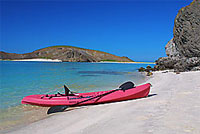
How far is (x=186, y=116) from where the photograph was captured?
4.03 metres

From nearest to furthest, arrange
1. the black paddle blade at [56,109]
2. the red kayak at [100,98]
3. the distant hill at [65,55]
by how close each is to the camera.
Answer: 1. the black paddle blade at [56,109]
2. the red kayak at [100,98]
3. the distant hill at [65,55]

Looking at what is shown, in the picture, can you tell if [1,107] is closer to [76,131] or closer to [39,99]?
[39,99]

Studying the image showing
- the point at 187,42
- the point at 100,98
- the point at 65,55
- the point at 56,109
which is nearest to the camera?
the point at 56,109

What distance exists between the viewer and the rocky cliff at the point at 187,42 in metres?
21.4

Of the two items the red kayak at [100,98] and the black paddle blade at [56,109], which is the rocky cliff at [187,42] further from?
the black paddle blade at [56,109]

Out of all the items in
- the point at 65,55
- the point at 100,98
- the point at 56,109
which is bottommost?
the point at 56,109

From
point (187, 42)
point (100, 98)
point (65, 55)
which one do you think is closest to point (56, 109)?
point (100, 98)

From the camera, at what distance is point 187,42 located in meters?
24.0

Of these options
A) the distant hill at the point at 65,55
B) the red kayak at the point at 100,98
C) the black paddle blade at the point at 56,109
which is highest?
the distant hill at the point at 65,55

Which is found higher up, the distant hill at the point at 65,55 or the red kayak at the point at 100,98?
the distant hill at the point at 65,55

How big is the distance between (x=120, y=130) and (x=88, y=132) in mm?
784

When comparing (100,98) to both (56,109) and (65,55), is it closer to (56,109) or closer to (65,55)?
(56,109)

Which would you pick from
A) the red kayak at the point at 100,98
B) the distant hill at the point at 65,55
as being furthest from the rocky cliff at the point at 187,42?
the distant hill at the point at 65,55

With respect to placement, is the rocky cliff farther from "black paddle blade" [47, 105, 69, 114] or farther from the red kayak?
"black paddle blade" [47, 105, 69, 114]
